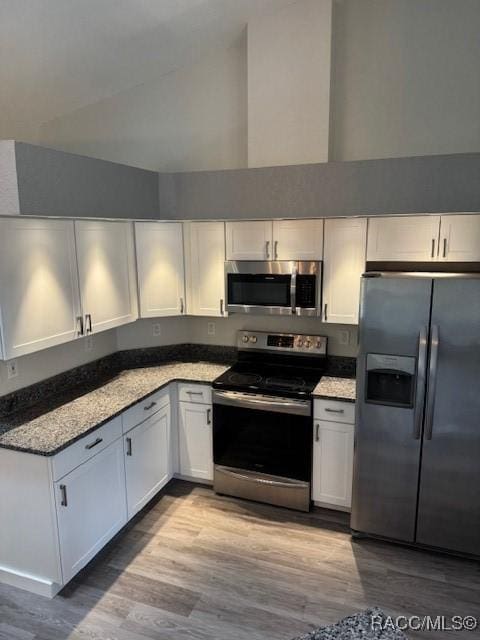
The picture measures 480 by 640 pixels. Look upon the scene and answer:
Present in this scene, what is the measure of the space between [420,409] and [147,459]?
1.94m

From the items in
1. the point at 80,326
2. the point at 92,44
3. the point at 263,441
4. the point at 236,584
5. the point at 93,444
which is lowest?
the point at 236,584

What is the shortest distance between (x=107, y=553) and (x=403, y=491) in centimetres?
198

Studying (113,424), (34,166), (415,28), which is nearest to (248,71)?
(415,28)

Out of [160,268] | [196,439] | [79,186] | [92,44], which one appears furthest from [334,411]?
[92,44]

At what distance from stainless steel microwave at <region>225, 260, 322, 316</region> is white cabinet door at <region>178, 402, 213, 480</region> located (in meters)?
0.85

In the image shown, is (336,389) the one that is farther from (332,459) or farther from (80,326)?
(80,326)

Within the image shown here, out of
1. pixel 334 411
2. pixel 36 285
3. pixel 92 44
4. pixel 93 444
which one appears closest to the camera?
pixel 36 285

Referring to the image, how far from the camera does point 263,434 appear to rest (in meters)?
3.31

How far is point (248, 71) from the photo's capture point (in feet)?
11.4

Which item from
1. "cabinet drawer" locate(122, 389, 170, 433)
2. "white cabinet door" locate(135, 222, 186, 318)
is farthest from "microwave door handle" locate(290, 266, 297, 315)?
"cabinet drawer" locate(122, 389, 170, 433)

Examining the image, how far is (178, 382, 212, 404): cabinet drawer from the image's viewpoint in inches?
135

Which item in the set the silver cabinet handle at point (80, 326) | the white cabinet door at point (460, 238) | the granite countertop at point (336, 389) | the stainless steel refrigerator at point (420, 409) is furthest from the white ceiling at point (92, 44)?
the granite countertop at point (336, 389)

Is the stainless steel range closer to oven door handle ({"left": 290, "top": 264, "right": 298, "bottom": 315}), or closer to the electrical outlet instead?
oven door handle ({"left": 290, "top": 264, "right": 298, "bottom": 315})

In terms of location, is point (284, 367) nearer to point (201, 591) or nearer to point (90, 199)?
point (201, 591)
